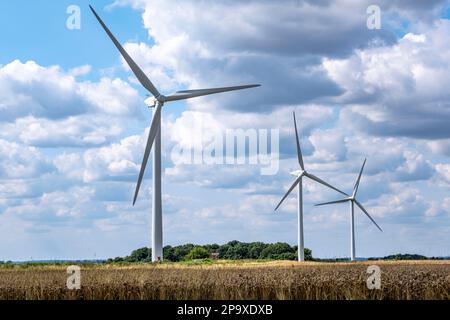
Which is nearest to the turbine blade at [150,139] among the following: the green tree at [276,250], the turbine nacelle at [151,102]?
the turbine nacelle at [151,102]

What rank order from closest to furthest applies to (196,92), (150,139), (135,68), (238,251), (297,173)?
(150,139) < (135,68) < (196,92) < (297,173) < (238,251)

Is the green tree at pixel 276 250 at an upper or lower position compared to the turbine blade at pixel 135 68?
lower

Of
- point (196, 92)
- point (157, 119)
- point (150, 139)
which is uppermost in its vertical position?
point (196, 92)

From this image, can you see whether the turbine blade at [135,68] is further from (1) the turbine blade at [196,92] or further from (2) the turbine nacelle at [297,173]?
(2) the turbine nacelle at [297,173]

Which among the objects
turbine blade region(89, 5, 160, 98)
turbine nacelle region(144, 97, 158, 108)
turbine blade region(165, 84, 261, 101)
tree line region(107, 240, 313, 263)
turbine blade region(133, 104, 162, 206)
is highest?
turbine blade region(89, 5, 160, 98)

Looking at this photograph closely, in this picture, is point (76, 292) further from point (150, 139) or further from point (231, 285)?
point (150, 139)

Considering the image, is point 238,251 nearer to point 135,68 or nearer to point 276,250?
point 276,250

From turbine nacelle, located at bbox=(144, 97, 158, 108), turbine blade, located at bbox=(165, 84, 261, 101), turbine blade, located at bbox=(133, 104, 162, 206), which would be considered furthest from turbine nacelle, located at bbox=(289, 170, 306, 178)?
turbine blade, located at bbox=(133, 104, 162, 206)

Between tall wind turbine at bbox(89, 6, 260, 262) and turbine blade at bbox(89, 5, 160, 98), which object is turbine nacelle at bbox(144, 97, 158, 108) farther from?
turbine blade at bbox(89, 5, 160, 98)

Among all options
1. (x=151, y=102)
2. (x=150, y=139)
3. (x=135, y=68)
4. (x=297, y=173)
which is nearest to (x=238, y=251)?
(x=297, y=173)

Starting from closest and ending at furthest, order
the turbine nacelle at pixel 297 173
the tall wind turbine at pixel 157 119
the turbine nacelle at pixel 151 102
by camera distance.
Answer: the tall wind turbine at pixel 157 119 < the turbine nacelle at pixel 151 102 < the turbine nacelle at pixel 297 173
